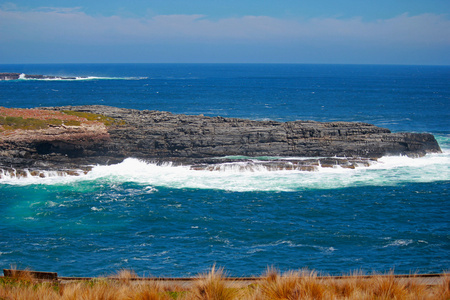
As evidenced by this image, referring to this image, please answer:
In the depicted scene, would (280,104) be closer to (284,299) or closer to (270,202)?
(270,202)

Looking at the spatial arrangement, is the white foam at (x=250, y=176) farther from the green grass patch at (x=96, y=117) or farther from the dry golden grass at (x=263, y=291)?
the dry golden grass at (x=263, y=291)

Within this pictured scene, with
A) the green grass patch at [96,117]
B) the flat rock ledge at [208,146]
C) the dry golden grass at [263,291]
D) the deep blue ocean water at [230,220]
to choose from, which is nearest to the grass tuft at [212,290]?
the dry golden grass at [263,291]

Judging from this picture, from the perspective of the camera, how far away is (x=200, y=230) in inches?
1022

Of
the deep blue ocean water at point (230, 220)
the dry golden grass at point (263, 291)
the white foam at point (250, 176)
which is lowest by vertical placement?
the deep blue ocean water at point (230, 220)

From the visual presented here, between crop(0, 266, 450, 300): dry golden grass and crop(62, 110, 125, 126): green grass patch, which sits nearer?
crop(0, 266, 450, 300): dry golden grass

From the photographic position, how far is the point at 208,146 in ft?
145

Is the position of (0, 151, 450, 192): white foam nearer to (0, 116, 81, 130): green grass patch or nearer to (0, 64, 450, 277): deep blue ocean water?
(0, 64, 450, 277): deep blue ocean water

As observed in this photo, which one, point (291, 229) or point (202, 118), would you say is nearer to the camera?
point (291, 229)

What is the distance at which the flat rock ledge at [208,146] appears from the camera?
40869 millimetres

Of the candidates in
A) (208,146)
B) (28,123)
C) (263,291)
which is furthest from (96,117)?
(263,291)

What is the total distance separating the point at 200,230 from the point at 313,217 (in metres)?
8.05

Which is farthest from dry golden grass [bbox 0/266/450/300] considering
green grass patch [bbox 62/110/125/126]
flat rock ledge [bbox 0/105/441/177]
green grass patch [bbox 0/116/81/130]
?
green grass patch [bbox 62/110/125/126]

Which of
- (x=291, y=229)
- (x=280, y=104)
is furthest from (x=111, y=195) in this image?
(x=280, y=104)

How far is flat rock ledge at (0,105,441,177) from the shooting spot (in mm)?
40869
